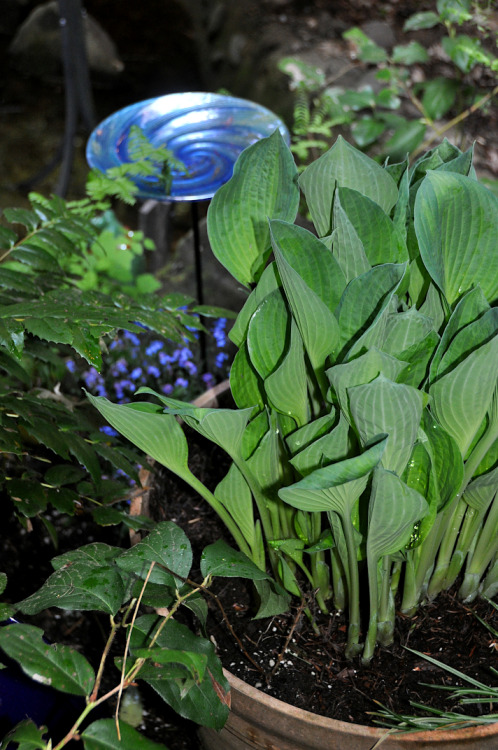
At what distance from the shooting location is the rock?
3.99 m

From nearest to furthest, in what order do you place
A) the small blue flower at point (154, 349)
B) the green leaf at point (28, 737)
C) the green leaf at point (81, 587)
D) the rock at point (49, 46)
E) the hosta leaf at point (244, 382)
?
the green leaf at point (28, 737)
the green leaf at point (81, 587)
the hosta leaf at point (244, 382)
the small blue flower at point (154, 349)
the rock at point (49, 46)

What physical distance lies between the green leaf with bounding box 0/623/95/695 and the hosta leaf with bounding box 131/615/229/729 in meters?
0.06

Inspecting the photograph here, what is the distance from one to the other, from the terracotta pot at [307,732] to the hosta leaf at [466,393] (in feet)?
0.86

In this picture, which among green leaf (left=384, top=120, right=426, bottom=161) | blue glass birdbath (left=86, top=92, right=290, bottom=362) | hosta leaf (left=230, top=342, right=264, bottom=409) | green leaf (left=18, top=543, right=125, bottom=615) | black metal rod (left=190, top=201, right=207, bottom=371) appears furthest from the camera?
green leaf (left=384, top=120, right=426, bottom=161)

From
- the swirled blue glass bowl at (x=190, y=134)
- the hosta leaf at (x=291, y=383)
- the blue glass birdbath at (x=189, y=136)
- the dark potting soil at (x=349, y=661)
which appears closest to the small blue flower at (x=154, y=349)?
the blue glass birdbath at (x=189, y=136)

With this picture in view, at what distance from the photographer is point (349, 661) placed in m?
0.74

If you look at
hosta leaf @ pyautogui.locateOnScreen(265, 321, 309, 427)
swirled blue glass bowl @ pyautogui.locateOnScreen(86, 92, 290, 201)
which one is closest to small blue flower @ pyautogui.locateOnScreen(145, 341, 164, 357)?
swirled blue glass bowl @ pyautogui.locateOnScreen(86, 92, 290, 201)

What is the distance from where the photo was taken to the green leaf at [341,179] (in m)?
0.65

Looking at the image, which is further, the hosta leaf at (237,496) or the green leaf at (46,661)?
the hosta leaf at (237,496)

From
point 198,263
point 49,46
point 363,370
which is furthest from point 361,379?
point 49,46

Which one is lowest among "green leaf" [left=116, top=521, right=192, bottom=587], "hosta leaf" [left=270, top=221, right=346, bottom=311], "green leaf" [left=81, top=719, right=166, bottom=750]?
"green leaf" [left=116, top=521, right=192, bottom=587]

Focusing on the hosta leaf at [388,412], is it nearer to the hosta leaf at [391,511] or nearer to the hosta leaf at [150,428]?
the hosta leaf at [391,511]

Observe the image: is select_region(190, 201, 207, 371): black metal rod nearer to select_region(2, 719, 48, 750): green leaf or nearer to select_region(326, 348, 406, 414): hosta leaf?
select_region(326, 348, 406, 414): hosta leaf

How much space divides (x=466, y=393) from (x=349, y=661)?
34cm
